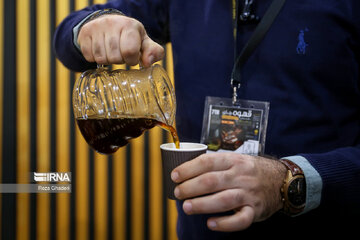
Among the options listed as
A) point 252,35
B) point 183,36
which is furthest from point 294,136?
point 183,36

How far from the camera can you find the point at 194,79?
3.74 ft

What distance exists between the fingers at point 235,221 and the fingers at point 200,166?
0.33ft

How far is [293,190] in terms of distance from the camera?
2.51 feet

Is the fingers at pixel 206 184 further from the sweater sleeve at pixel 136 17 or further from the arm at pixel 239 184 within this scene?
the sweater sleeve at pixel 136 17

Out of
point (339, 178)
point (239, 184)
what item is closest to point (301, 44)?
point (339, 178)

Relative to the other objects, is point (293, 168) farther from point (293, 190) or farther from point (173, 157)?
point (173, 157)

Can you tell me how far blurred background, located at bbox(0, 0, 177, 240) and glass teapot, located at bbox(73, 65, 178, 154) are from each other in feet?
4.58

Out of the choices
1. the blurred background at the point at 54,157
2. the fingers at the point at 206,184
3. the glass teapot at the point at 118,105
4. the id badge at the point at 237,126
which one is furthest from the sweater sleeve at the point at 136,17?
the blurred background at the point at 54,157

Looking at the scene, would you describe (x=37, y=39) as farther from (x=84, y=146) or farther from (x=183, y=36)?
(x=183, y=36)

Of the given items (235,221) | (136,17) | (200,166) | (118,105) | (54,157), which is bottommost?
(54,157)

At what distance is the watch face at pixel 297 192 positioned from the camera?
0.76 meters

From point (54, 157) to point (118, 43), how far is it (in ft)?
5.49

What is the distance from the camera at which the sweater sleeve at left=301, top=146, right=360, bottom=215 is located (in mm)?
806

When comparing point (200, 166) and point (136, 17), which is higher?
point (136, 17)
